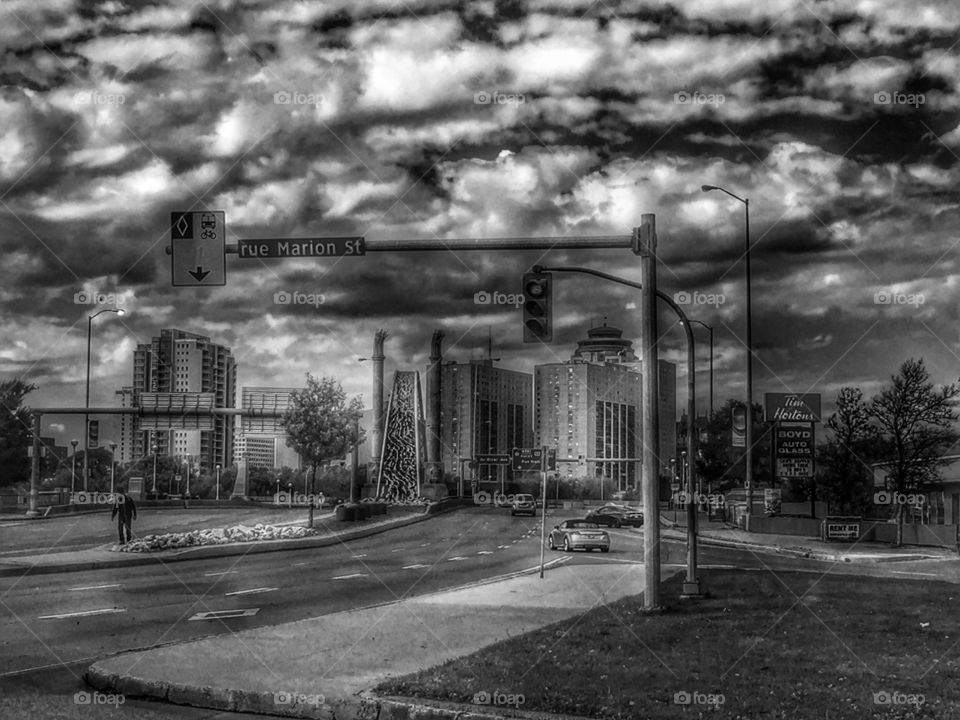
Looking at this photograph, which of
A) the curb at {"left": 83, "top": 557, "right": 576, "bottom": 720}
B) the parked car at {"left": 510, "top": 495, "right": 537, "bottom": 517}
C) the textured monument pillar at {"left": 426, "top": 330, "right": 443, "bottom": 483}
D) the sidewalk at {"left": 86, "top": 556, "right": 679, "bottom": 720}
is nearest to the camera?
the curb at {"left": 83, "top": 557, "right": 576, "bottom": 720}

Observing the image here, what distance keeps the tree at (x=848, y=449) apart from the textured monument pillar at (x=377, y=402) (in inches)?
1197

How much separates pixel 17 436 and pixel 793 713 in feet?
203

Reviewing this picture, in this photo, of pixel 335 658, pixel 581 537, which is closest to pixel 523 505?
pixel 581 537

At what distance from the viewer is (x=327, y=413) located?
45.5 metres

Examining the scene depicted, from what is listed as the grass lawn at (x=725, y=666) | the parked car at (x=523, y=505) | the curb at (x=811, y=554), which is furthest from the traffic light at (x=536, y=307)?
the parked car at (x=523, y=505)

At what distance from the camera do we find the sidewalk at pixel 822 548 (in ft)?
125

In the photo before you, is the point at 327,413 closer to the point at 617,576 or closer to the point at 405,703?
the point at 617,576

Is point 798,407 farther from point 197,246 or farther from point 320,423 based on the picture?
point 197,246

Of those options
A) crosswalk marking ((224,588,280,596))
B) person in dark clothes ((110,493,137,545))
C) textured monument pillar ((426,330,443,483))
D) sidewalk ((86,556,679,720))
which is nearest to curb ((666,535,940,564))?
sidewalk ((86,556,679,720))

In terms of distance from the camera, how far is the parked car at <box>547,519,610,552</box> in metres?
37.4

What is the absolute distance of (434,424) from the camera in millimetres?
77812

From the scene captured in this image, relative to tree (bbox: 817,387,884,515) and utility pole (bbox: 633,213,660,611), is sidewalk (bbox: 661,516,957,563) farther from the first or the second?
utility pole (bbox: 633,213,660,611)

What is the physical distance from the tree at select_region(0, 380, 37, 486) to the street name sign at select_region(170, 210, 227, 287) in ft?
170

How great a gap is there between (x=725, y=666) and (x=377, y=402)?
66748 mm
